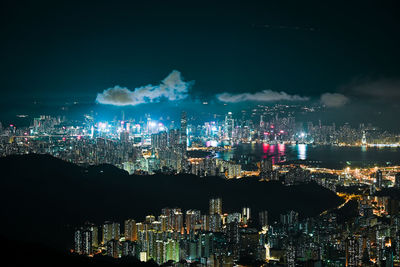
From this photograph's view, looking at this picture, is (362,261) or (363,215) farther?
(363,215)

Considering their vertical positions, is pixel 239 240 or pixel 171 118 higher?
pixel 171 118

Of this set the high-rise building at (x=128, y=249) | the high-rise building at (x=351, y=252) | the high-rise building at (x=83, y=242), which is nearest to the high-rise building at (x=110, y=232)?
the high-rise building at (x=83, y=242)

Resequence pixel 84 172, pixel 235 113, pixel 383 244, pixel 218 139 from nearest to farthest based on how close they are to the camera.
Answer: pixel 383 244
pixel 84 172
pixel 235 113
pixel 218 139

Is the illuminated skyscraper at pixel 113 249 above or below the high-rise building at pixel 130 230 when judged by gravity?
below

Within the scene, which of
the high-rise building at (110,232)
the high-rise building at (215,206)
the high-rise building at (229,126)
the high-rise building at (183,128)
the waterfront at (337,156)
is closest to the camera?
the high-rise building at (110,232)

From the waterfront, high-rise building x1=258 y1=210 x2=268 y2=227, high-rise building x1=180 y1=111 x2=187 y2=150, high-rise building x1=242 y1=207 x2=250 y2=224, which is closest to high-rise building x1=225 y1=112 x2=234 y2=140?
high-rise building x1=180 y1=111 x2=187 y2=150

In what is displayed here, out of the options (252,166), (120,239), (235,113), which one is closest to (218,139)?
(235,113)

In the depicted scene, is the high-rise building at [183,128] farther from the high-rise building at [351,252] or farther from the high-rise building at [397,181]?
the high-rise building at [351,252]

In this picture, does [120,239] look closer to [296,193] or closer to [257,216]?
[257,216]
